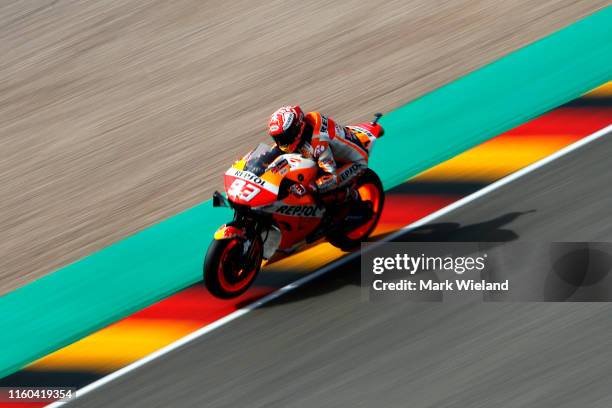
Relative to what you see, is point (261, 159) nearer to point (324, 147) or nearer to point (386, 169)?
point (324, 147)

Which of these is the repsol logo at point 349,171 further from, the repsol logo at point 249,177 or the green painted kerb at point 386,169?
the green painted kerb at point 386,169

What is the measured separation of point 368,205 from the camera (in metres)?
10.3

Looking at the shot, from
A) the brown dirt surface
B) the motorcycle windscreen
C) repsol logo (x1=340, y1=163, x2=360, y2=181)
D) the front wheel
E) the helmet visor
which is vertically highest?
the brown dirt surface

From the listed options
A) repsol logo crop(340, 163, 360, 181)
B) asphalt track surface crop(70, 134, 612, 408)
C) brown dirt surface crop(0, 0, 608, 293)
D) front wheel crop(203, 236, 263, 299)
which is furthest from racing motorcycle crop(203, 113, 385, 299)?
brown dirt surface crop(0, 0, 608, 293)

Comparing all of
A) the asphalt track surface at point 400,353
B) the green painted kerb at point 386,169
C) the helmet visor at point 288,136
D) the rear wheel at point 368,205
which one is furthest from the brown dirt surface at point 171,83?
the asphalt track surface at point 400,353

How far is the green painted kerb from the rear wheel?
1135 millimetres

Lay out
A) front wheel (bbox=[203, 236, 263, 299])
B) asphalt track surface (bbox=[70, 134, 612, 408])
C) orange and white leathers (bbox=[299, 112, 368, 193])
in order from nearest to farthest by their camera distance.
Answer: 1. asphalt track surface (bbox=[70, 134, 612, 408])
2. front wheel (bbox=[203, 236, 263, 299])
3. orange and white leathers (bbox=[299, 112, 368, 193])

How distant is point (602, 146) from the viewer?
36.6 ft

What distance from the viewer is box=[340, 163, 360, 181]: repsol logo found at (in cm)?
999

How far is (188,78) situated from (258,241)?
18.3 feet

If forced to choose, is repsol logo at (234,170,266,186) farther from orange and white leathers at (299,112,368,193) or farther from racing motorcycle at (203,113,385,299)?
orange and white leathers at (299,112,368,193)

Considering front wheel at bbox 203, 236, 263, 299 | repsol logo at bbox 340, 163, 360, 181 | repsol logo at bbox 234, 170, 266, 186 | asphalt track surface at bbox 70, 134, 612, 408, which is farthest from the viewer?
repsol logo at bbox 340, 163, 360, 181

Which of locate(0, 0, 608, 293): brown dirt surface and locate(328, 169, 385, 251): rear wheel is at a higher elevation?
locate(0, 0, 608, 293): brown dirt surface

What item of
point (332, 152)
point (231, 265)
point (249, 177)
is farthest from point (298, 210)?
point (231, 265)
